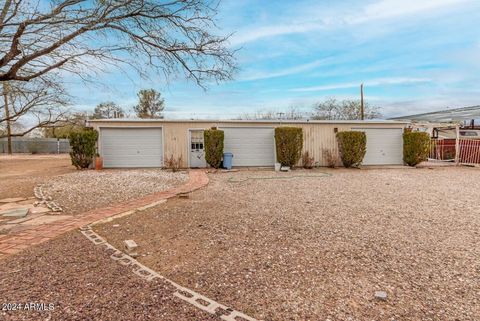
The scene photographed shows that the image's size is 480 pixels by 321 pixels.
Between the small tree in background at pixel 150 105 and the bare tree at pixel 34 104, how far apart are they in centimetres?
2380

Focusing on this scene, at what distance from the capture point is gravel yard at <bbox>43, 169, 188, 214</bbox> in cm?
621

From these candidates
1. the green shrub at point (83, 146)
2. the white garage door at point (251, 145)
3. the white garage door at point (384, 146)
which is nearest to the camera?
the green shrub at point (83, 146)

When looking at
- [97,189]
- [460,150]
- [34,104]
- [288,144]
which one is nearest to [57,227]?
[34,104]

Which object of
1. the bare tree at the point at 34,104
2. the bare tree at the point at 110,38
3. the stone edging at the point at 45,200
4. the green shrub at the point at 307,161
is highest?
the bare tree at the point at 110,38

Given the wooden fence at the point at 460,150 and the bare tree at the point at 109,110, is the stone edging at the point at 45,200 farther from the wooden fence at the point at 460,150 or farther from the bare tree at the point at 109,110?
the bare tree at the point at 109,110

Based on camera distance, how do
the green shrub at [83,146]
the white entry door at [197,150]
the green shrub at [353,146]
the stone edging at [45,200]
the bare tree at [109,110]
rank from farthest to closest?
the bare tree at [109,110], the white entry door at [197,150], the green shrub at [353,146], the green shrub at [83,146], the stone edging at [45,200]

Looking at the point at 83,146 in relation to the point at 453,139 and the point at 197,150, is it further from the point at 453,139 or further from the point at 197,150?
the point at 453,139

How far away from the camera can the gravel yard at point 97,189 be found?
621 cm

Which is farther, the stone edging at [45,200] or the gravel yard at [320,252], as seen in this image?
the stone edging at [45,200]

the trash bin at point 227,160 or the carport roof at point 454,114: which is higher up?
the carport roof at point 454,114

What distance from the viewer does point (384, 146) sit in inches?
604

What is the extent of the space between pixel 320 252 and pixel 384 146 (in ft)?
44.9

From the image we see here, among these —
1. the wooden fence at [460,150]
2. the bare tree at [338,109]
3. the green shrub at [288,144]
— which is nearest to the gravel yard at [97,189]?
the green shrub at [288,144]

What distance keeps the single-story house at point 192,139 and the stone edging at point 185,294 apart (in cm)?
1039
